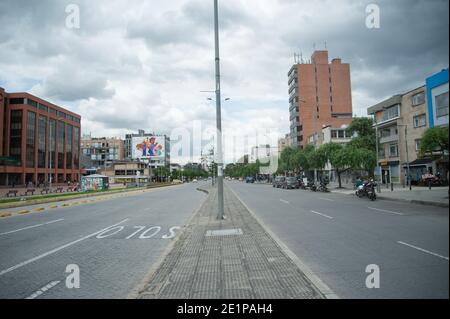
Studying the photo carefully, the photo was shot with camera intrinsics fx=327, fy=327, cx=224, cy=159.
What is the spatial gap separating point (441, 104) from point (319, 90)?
301 ft

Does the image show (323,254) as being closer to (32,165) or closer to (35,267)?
(35,267)

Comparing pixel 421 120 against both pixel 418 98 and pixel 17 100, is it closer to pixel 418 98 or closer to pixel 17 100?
pixel 418 98

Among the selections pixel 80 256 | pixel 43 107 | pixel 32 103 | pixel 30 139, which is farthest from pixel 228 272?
pixel 43 107

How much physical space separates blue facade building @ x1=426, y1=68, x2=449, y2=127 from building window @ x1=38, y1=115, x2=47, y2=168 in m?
80.9

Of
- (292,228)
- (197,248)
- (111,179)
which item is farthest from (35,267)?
(111,179)

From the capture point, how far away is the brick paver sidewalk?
15.0ft

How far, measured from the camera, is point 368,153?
36344 mm

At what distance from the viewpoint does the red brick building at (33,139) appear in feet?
209

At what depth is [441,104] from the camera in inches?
82.8

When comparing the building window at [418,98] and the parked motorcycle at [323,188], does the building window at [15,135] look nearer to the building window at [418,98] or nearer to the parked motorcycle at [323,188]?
the parked motorcycle at [323,188]

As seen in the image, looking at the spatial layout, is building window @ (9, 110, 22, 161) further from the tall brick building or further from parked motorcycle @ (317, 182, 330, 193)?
the tall brick building

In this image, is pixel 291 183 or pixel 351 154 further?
pixel 291 183

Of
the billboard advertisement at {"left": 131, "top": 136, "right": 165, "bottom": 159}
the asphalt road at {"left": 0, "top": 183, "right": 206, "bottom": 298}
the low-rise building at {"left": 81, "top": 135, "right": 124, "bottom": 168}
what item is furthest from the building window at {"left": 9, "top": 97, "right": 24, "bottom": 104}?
the low-rise building at {"left": 81, "top": 135, "right": 124, "bottom": 168}
